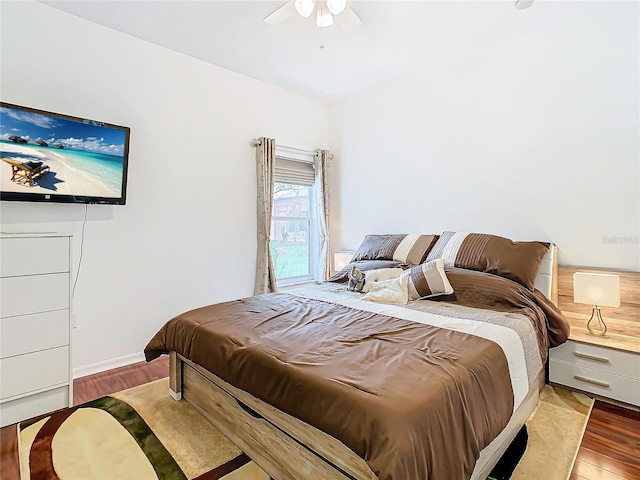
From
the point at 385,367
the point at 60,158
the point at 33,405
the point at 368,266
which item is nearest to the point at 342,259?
the point at 368,266

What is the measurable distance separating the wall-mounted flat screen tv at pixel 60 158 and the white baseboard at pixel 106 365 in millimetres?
1312

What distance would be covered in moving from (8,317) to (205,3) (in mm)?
2446

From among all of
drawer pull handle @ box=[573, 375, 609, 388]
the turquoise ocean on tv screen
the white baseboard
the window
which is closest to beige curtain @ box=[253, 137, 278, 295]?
the window

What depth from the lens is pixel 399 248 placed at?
3195 mm

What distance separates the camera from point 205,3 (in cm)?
245

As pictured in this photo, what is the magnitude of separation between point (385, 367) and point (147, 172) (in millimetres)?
2685

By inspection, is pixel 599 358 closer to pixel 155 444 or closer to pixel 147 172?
pixel 155 444

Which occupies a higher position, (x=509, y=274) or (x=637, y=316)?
(x=509, y=274)

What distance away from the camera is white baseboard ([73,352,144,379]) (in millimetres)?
2642

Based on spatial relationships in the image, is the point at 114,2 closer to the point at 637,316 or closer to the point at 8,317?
the point at 8,317

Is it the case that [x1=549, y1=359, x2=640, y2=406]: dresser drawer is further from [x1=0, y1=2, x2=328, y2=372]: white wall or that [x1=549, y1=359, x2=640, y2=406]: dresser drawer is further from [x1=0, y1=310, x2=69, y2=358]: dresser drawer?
[x1=0, y1=310, x2=69, y2=358]: dresser drawer

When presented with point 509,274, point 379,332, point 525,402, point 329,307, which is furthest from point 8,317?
point 509,274

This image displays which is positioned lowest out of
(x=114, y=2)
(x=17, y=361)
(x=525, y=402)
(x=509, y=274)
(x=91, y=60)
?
(x=525, y=402)

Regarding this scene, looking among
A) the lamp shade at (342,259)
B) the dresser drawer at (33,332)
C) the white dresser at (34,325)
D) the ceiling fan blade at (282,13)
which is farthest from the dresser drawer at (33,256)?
the lamp shade at (342,259)
